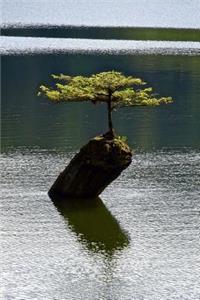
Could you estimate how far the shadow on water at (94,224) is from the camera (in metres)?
49.2

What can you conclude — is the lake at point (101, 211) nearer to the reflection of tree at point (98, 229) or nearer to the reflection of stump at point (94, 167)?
the reflection of tree at point (98, 229)

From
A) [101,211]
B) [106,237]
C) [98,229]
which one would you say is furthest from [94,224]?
[106,237]

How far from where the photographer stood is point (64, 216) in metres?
54.2

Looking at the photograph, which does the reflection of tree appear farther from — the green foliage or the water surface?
the green foliage

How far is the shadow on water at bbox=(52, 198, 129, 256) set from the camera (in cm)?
4922

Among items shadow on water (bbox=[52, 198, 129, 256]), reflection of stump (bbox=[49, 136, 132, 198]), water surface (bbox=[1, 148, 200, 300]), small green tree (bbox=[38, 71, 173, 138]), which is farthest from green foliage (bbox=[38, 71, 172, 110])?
shadow on water (bbox=[52, 198, 129, 256])

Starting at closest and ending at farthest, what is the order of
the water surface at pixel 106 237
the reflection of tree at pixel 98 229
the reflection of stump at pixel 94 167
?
the water surface at pixel 106 237 < the reflection of tree at pixel 98 229 < the reflection of stump at pixel 94 167

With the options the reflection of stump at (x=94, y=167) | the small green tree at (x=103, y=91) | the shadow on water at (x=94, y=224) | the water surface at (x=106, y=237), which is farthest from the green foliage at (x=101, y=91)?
the shadow on water at (x=94, y=224)

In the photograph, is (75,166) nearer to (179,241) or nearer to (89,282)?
(179,241)

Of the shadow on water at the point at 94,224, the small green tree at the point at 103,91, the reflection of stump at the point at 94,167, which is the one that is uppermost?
the small green tree at the point at 103,91

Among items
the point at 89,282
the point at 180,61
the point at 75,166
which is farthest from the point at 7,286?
the point at 180,61

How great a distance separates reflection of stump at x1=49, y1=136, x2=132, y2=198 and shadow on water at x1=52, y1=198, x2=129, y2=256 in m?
0.88

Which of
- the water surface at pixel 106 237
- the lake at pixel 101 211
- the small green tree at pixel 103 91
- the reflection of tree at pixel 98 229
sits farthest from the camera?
the small green tree at pixel 103 91

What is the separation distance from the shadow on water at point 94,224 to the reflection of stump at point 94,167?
0.88 meters
